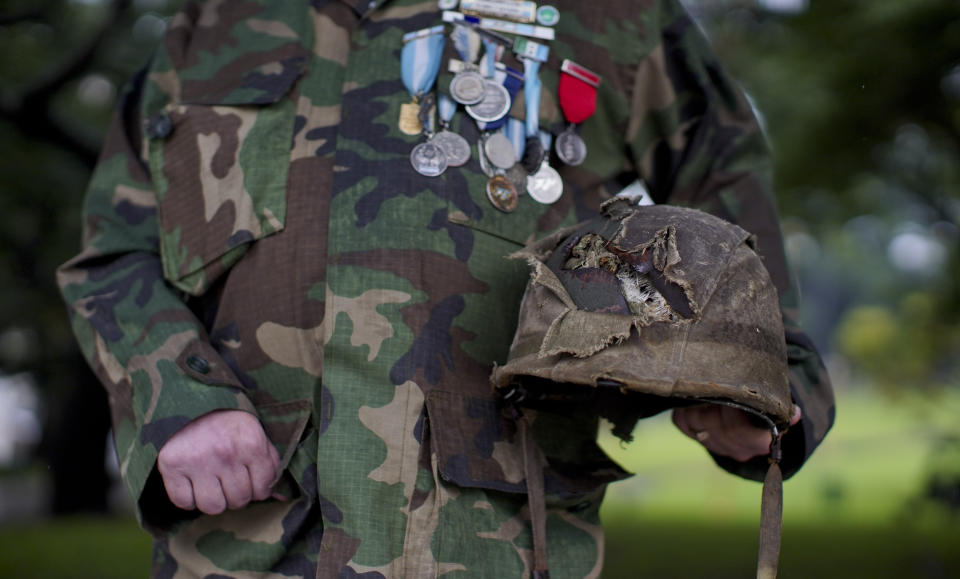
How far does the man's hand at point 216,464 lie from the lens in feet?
5.16

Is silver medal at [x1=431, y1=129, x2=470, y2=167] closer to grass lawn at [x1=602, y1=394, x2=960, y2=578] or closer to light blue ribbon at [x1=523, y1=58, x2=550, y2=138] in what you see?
light blue ribbon at [x1=523, y1=58, x2=550, y2=138]

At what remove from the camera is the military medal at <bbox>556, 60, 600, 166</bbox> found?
1.87 m

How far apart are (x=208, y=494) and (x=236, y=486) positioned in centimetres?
5

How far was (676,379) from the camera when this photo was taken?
1.36 metres

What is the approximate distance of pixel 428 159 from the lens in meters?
1.72

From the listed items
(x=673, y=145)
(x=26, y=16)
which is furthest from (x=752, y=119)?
(x=26, y=16)

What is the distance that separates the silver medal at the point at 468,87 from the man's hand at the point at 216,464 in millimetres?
738

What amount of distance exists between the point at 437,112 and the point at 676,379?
744mm

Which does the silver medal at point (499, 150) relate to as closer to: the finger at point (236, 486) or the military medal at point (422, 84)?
the military medal at point (422, 84)

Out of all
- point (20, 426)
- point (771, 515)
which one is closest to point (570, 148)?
point (771, 515)

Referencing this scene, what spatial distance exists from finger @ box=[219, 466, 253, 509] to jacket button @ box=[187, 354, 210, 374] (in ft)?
0.66

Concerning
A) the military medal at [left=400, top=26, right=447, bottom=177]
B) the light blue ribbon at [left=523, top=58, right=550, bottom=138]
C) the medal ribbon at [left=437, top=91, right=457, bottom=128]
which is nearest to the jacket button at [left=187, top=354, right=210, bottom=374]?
the military medal at [left=400, top=26, right=447, bottom=177]

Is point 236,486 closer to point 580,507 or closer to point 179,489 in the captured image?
point 179,489

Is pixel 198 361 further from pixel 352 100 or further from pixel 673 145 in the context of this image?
pixel 673 145
